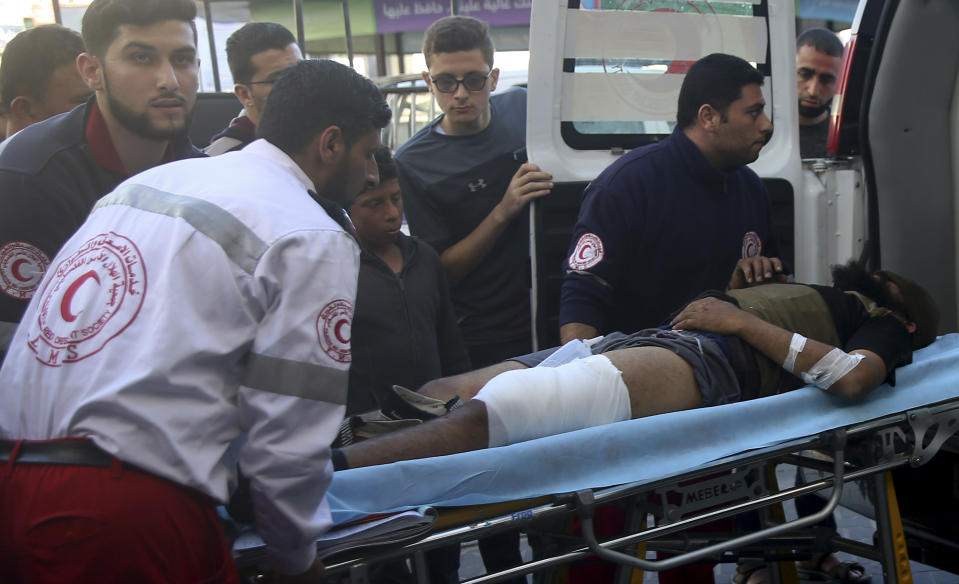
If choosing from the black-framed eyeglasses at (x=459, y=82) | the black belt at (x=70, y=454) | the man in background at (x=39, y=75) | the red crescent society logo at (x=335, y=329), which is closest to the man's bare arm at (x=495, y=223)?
the black-framed eyeglasses at (x=459, y=82)

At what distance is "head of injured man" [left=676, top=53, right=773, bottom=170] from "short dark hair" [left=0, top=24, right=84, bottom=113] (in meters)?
1.88

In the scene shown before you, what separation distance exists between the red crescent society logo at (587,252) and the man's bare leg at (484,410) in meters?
0.39

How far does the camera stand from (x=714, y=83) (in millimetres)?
3062

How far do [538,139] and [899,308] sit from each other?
1.26 metres

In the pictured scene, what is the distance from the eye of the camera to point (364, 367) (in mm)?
2746

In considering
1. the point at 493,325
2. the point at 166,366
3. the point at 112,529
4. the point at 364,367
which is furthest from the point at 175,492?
the point at 493,325

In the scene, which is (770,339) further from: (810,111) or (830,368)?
(810,111)

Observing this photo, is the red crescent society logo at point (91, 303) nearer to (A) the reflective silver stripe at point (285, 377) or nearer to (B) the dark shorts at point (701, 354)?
(A) the reflective silver stripe at point (285, 377)

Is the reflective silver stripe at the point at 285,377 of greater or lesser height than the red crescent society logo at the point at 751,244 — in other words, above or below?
above

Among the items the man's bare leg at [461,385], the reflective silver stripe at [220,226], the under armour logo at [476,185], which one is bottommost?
the man's bare leg at [461,385]

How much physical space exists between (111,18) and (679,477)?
1745mm

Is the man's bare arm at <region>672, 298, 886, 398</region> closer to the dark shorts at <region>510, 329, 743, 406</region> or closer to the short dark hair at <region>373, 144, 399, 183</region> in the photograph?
the dark shorts at <region>510, 329, 743, 406</region>

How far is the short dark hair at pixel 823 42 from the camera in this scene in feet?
14.8

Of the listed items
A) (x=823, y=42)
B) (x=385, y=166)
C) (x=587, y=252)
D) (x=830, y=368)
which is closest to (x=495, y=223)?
(x=587, y=252)
